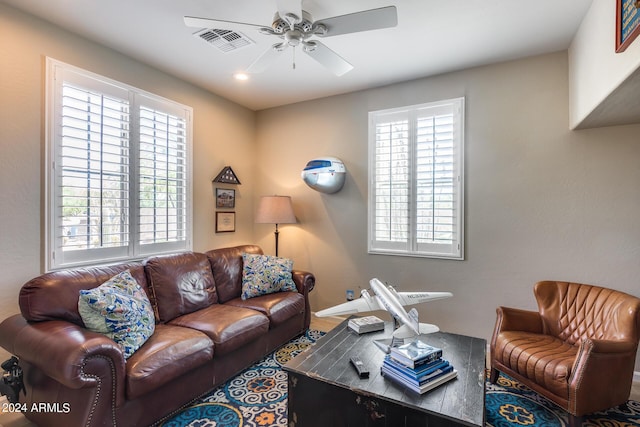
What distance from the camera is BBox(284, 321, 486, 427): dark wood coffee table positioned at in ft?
4.58

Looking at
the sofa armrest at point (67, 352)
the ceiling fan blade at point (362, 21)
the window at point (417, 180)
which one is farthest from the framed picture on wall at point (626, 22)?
the sofa armrest at point (67, 352)

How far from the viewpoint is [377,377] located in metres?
1.63

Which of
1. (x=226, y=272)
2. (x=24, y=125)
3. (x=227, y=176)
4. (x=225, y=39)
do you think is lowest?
(x=226, y=272)

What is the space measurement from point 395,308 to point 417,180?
73.9 inches

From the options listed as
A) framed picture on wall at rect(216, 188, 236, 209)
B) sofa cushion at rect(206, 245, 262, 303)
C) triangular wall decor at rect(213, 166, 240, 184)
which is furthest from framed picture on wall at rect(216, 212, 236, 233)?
sofa cushion at rect(206, 245, 262, 303)

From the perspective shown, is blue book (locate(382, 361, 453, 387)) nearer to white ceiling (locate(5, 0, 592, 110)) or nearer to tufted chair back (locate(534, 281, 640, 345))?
tufted chair back (locate(534, 281, 640, 345))

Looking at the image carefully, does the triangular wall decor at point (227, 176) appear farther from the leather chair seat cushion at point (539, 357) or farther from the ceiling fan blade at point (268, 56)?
the leather chair seat cushion at point (539, 357)

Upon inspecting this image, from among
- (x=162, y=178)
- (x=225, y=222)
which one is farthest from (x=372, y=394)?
(x=225, y=222)

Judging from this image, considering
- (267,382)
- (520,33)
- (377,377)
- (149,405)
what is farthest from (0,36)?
(520,33)

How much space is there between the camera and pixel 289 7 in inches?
64.6

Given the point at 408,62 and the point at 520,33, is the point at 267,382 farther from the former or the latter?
the point at 520,33

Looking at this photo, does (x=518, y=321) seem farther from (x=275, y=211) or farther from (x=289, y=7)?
(x=289, y=7)

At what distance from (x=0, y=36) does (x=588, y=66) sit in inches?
161

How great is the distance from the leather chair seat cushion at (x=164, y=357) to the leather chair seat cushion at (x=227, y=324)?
80 millimetres
